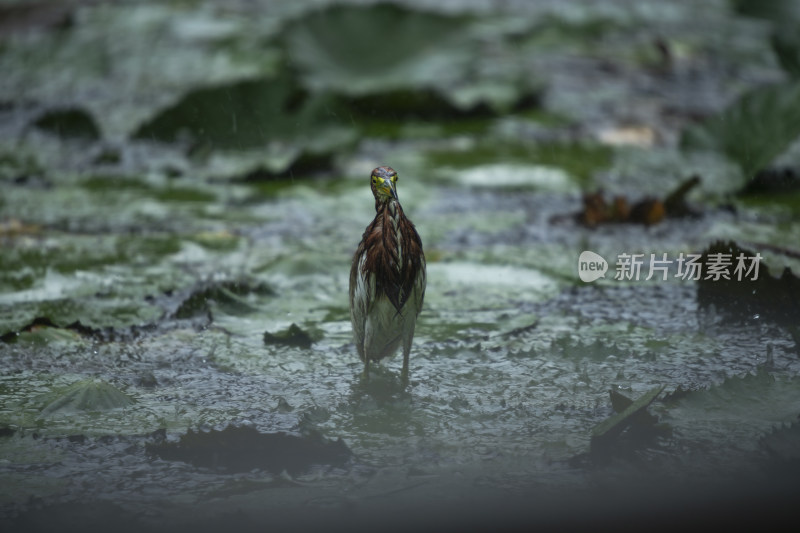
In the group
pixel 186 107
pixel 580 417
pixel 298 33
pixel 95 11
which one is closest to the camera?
pixel 580 417

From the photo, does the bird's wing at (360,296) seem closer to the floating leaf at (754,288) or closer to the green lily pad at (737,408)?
the green lily pad at (737,408)

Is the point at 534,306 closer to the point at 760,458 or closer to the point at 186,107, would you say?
the point at 760,458

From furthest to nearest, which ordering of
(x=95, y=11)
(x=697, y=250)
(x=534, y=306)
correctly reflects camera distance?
(x=95, y=11) → (x=697, y=250) → (x=534, y=306)

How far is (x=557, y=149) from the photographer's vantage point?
3623 millimetres

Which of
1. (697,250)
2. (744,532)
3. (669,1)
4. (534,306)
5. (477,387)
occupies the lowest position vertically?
(744,532)

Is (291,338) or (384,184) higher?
(384,184)

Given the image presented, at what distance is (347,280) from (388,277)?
0.58m

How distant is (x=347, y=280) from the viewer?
2.40 m

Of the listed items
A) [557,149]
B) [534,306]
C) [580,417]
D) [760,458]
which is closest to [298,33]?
[557,149]

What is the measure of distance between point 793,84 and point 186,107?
83.6 inches

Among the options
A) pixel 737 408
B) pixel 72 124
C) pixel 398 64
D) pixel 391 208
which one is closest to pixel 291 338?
pixel 391 208

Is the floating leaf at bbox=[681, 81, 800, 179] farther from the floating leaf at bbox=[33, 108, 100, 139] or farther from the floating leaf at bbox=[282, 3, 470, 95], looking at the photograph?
the floating leaf at bbox=[33, 108, 100, 139]

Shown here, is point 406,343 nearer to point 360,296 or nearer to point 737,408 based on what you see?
point 360,296

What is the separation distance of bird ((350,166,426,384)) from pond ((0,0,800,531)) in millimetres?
85
